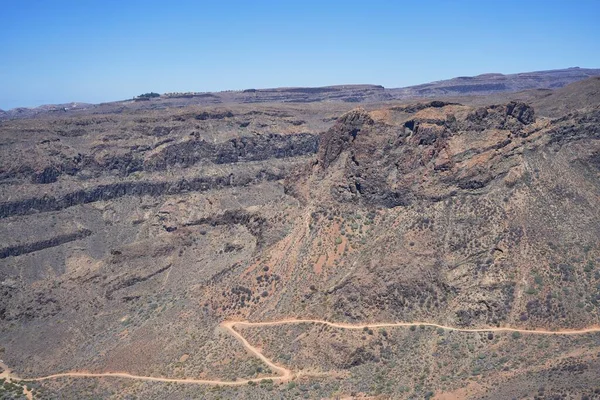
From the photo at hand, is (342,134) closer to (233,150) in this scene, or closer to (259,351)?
(259,351)

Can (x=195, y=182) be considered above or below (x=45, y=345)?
above

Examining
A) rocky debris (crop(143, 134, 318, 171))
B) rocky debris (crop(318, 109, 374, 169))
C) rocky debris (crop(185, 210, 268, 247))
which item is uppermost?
rocky debris (crop(318, 109, 374, 169))

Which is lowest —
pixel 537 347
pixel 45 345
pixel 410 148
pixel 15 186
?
pixel 45 345

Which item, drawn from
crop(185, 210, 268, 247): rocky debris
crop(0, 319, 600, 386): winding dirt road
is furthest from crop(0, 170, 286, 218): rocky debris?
crop(0, 319, 600, 386): winding dirt road

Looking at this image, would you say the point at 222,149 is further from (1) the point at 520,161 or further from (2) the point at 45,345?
(1) the point at 520,161

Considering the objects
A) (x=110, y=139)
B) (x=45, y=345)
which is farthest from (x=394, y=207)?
(x=110, y=139)

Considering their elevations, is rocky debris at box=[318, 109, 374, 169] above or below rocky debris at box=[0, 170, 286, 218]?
above

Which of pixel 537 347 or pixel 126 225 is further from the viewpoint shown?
pixel 126 225

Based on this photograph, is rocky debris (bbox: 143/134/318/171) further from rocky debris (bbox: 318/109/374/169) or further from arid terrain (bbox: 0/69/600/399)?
rocky debris (bbox: 318/109/374/169)
